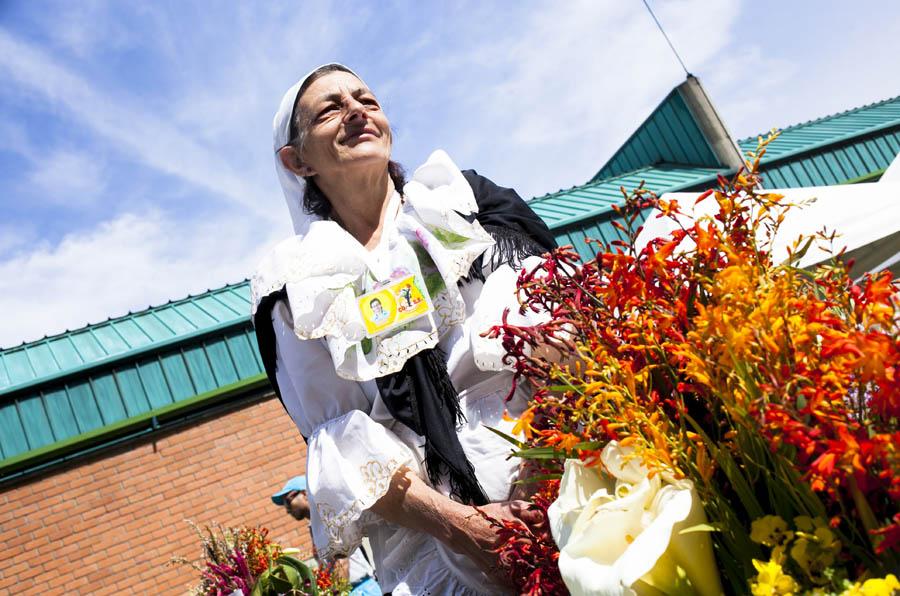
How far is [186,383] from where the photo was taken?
980 cm

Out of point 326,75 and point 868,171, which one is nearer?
point 326,75

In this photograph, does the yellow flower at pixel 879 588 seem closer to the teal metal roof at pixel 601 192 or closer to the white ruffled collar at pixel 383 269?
the white ruffled collar at pixel 383 269

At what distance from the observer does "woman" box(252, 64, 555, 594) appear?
164 cm

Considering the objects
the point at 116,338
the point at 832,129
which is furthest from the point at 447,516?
the point at 832,129

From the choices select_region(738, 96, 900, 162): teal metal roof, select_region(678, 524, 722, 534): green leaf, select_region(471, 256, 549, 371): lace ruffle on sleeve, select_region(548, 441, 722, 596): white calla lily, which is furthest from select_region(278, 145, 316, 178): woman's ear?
select_region(738, 96, 900, 162): teal metal roof

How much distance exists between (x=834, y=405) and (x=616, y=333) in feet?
0.86

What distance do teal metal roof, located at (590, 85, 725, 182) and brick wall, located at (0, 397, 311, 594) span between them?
10.1 metres

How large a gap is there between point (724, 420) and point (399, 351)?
39.1 inches

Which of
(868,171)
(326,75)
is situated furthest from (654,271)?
(868,171)

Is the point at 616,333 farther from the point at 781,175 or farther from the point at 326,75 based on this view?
the point at 781,175

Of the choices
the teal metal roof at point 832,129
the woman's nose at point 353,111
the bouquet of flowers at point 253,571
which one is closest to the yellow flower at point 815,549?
the woman's nose at point 353,111

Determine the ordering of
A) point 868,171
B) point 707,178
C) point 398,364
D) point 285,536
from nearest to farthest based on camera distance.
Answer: point 398,364 → point 285,536 → point 707,178 → point 868,171

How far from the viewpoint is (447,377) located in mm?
1741

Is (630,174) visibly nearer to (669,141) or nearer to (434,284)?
(669,141)
